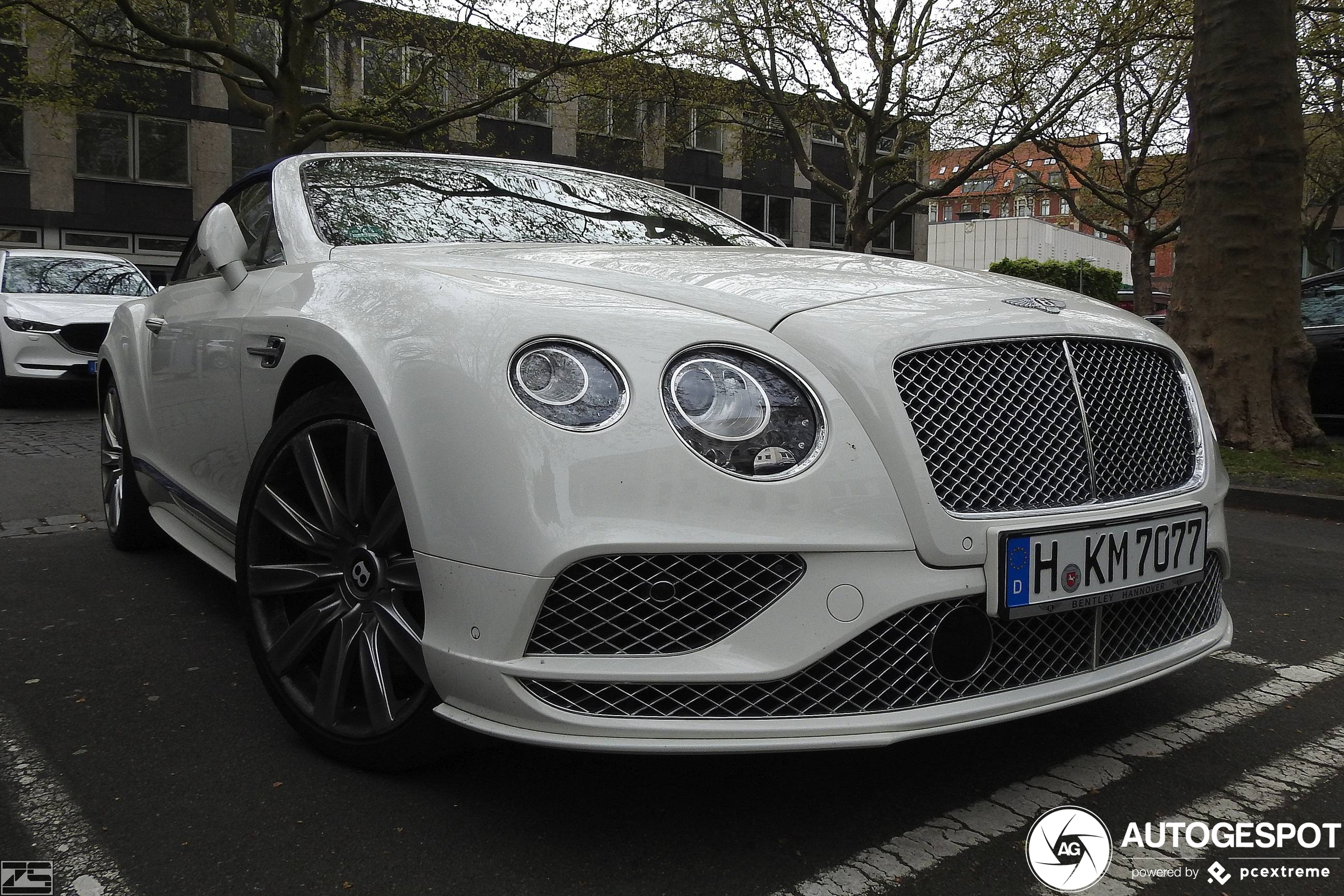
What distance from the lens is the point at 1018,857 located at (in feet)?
6.67

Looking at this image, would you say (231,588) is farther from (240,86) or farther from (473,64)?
(473,64)

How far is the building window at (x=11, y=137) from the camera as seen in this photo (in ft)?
82.8

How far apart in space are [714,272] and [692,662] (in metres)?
0.94

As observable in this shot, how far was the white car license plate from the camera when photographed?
2045 mm

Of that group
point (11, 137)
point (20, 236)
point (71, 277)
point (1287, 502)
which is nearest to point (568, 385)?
point (1287, 502)

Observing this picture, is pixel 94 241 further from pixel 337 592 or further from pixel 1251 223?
pixel 337 592

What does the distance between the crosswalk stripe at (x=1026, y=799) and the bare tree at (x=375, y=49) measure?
52.6 ft

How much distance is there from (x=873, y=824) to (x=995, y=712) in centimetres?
34

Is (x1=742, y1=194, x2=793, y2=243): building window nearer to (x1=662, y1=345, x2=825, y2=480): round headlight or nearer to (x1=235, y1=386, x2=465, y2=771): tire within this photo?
(x1=235, y1=386, x2=465, y2=771): tire

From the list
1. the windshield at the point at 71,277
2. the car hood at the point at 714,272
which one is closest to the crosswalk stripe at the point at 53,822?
the car hood at the point at 714,272

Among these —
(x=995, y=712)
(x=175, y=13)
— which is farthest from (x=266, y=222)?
(x=175, y=13)

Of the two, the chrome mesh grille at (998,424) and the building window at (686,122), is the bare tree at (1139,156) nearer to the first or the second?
the building window at (686,122)

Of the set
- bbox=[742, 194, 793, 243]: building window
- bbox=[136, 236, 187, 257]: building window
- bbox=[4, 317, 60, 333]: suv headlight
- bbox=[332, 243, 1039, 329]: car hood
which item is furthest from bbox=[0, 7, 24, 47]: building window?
bbox=[742, 194, 793, 243]: building window

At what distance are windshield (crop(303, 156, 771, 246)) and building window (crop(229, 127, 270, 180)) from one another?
27189 millimetres
